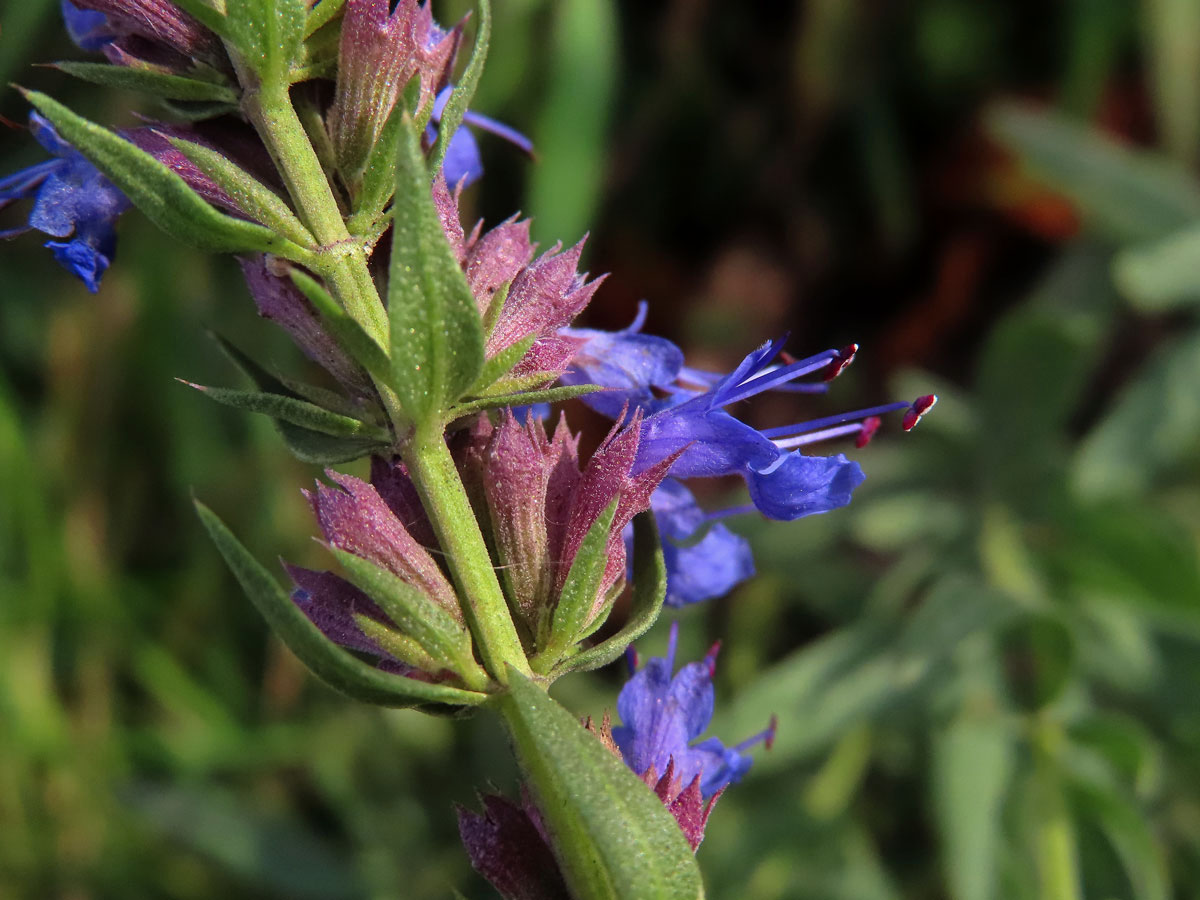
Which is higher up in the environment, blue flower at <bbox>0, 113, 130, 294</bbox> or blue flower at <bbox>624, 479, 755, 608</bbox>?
blue flower at <bbox>0, 113, 130, 294</bbox>

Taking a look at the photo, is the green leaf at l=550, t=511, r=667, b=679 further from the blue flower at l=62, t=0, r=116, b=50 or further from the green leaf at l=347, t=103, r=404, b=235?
the blue flower at l=62, t=0, r=116, b=50

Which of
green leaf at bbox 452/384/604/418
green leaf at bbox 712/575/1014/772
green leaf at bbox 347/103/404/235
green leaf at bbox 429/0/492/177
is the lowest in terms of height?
green leaf at bbox 712/575/1014/772

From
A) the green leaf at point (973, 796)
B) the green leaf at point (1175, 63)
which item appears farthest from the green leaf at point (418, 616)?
the green leaf at point (1175, 63)

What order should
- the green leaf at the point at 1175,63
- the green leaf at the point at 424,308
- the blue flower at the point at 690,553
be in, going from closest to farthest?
1. the green leaf at the point at 424,308
2. the blue flower at the point at 690,553
3. the green leaf at the point at 1175,63

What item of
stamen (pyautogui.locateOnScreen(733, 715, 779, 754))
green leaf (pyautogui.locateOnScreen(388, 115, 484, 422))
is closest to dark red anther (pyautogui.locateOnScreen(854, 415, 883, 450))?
stamen (pyautogui.locateOnScreen(733, 715, 779, 754))

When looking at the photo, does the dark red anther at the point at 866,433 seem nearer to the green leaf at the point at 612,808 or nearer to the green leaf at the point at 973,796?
the green leaf at the point at 612,808

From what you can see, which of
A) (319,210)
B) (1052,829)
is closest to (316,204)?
(319,210)
